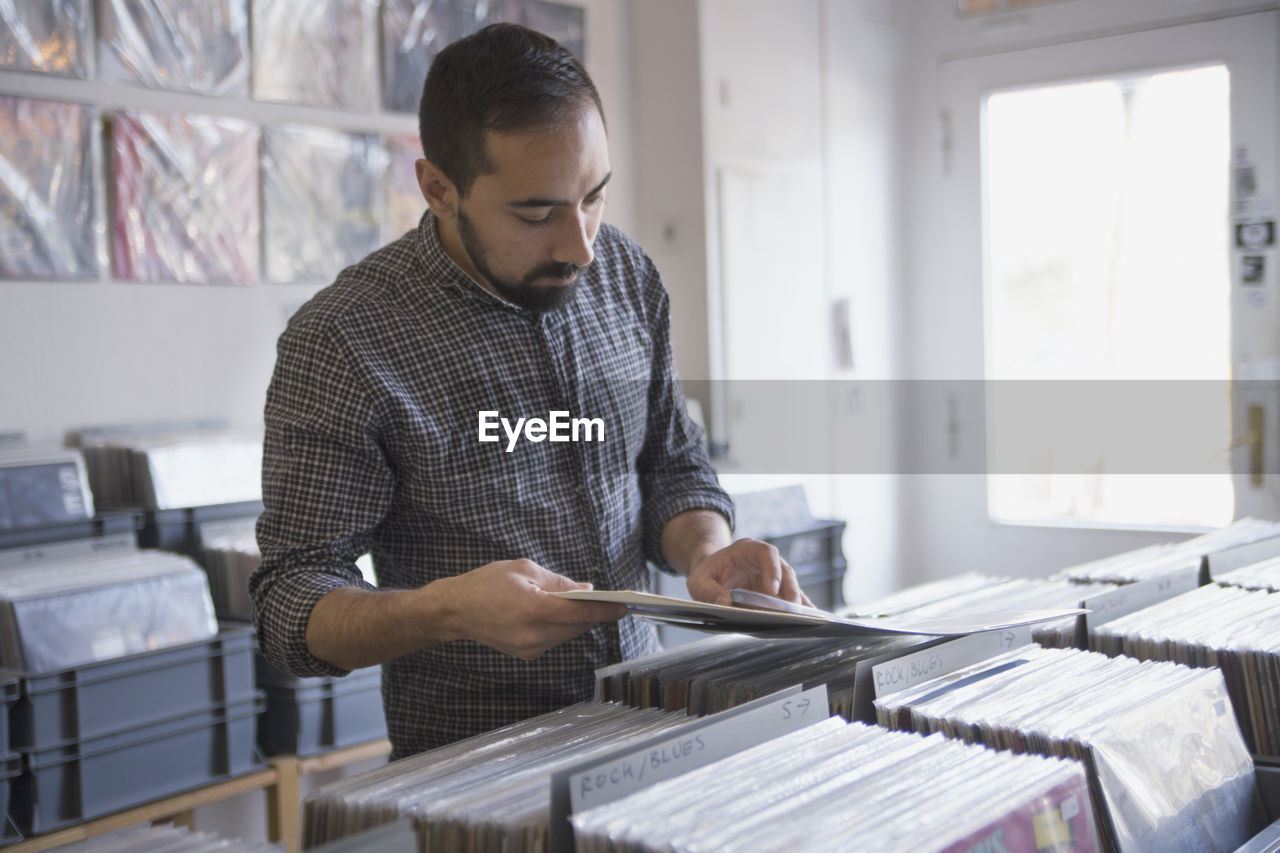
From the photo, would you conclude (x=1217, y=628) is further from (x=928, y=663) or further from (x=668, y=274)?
(x=668, y=274)

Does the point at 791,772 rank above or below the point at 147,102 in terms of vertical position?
below

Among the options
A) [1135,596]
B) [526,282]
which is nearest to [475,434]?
[526,282]

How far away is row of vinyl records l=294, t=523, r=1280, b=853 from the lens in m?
0.71

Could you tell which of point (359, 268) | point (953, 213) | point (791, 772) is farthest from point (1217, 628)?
point (953, 213)

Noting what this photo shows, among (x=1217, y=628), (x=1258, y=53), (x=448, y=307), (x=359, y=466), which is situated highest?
(x=1258, y=53)

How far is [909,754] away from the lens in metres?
0.81

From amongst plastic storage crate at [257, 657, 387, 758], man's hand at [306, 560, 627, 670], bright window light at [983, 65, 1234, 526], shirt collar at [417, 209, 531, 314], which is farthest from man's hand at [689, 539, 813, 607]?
bright window light at [983, 65, 1234, 526]

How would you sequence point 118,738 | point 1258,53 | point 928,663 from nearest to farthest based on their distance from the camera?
point 928,663
point 118,738
point 1258,53

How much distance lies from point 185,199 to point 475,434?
52.2 inches

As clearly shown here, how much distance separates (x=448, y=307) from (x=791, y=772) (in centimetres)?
80

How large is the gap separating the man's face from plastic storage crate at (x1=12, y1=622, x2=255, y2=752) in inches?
37.5

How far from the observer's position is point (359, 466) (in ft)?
4.21

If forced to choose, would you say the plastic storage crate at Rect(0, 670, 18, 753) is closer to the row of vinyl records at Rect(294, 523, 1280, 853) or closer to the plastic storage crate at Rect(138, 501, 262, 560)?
the plastic storage crate at Rect(138, 501, 262, 560)

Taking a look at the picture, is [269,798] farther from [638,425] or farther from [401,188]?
[401,188]
